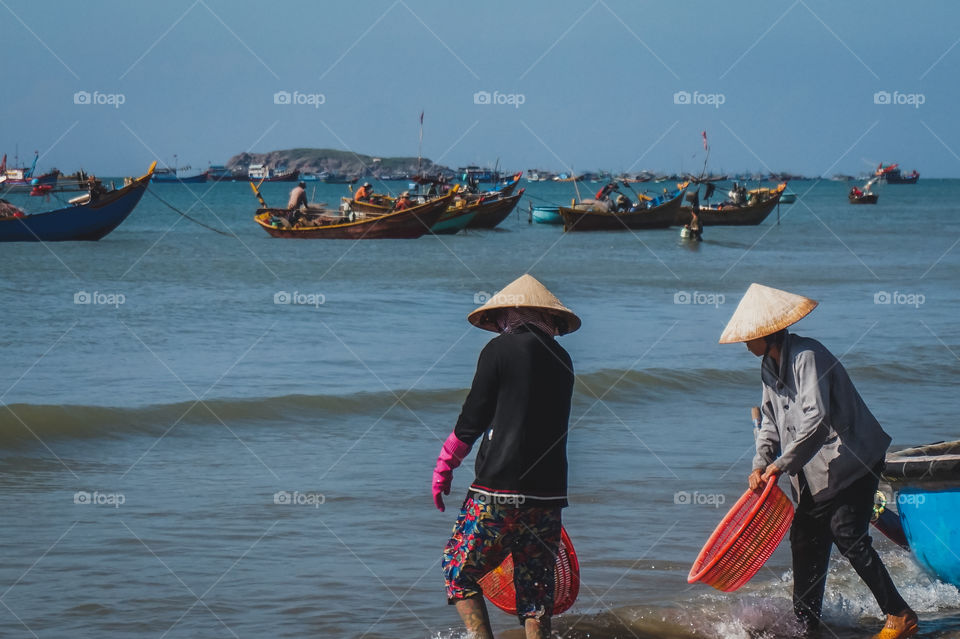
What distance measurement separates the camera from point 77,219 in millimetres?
29375

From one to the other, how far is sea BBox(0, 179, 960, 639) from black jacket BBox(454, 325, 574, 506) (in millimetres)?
1176

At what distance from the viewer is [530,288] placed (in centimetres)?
361

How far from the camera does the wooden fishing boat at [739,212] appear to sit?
41.2 metres

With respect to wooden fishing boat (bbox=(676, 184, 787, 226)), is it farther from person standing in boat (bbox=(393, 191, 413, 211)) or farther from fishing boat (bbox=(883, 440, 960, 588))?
fishing boat (bbox=(883, 440, 960, 588))

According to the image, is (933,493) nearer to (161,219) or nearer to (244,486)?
(244,486)

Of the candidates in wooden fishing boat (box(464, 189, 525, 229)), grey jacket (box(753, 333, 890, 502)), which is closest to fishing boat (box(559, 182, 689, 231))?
wooden fishing boat (box(464, 189, 525, 229))

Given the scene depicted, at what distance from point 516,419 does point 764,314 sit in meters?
0.99

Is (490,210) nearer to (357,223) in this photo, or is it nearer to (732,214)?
(357,223)

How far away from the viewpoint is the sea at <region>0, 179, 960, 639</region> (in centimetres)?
469

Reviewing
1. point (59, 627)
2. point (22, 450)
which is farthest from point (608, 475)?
point (22, 450)

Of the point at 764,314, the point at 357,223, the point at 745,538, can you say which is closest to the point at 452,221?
the point at 357,223

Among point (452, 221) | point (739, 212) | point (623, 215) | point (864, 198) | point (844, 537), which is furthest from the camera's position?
point (864, 198)

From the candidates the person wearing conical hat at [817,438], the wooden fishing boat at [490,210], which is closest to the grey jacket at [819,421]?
the person wearing conical hat at [817,438]

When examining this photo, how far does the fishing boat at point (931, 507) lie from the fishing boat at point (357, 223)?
1056 inches
